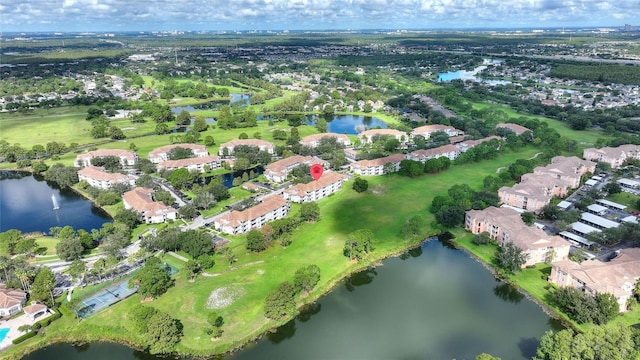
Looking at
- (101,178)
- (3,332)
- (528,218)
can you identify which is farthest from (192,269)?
(528,218)

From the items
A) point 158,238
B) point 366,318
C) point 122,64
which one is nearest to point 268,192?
point 158,238

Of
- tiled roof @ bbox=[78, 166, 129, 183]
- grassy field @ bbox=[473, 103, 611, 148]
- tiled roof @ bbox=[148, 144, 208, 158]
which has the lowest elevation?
grassy field @ bbox=[473, 103, 611, 148]

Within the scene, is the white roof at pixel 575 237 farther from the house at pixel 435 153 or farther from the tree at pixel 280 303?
the tree at pixel 280 303

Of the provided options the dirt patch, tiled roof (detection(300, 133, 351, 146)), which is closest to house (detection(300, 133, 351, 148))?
tiled roof (detection(300, 133, 351, 146))

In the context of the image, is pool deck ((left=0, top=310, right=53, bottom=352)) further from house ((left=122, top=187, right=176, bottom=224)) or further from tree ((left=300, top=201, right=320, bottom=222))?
tree ((left=300, top=201, right=320, bottom=222))

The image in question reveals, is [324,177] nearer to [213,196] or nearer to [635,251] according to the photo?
[213,196]

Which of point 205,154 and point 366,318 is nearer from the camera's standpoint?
point 366,318
